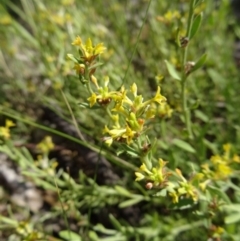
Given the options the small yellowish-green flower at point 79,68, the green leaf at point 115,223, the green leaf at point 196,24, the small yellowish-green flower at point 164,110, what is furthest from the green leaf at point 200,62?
the green leaf at point 115,223

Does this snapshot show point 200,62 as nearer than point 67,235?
Yes

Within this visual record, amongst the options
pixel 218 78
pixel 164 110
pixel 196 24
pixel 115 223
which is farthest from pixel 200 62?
pixel 218 78

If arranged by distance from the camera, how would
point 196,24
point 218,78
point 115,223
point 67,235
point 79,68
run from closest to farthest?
1. point 79,68
2. point 196,24
3. point 67,235
4. point 115,223
5. point 218,78

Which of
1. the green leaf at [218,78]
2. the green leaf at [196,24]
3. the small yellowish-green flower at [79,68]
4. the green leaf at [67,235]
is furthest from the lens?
the green leaf at [218,78]

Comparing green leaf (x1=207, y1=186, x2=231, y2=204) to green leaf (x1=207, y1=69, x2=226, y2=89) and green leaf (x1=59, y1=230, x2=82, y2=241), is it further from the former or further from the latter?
green leaf (x1=207, y1=69, x2=226, y2=89)

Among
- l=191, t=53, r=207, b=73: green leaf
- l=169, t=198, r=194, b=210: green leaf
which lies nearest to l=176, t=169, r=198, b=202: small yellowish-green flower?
l=169, t=198, r=194, b=210: green leaf

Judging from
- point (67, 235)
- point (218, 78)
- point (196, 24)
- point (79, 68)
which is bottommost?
point (67, 235)

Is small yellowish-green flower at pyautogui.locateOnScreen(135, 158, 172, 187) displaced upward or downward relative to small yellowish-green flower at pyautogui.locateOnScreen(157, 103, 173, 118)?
downward

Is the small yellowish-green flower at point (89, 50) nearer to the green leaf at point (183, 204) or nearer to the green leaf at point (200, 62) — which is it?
the green leaf at point (200, 62)

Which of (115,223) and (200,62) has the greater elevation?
(200,62)

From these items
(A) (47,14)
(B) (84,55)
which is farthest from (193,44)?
(B) (84,55)

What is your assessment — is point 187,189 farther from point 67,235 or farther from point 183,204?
point 67,235

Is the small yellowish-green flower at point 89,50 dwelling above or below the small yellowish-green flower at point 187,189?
above

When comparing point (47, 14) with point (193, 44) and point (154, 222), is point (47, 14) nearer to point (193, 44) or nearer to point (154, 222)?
point (193, 44)
